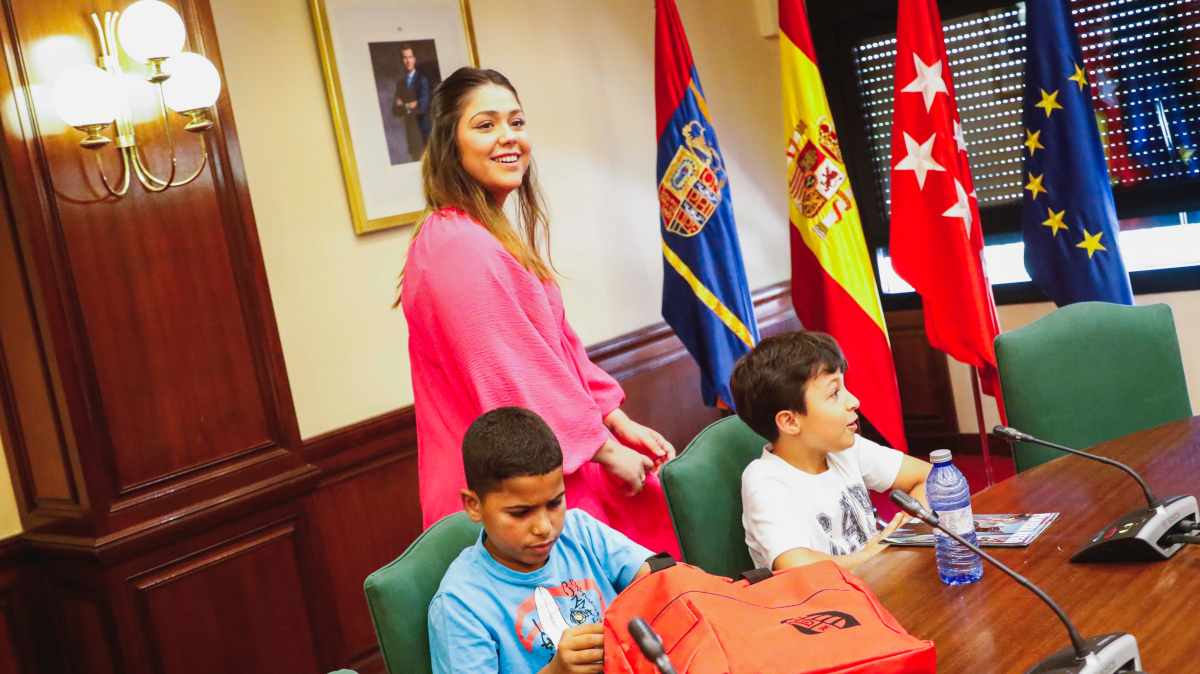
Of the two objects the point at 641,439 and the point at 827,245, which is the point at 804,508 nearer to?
the point at 641,439

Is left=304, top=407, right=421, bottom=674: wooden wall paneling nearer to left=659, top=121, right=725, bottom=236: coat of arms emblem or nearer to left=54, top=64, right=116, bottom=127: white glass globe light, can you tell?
left=54, top=64, right=116, bottom=127: white glass globe light

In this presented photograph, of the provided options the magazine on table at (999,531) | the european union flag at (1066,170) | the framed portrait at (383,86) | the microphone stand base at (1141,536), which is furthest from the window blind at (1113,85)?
the microphone stand base at (1141,536)

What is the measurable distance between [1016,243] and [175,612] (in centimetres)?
356

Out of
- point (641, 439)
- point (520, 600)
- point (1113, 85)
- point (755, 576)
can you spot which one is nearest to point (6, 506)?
point (641, 439)

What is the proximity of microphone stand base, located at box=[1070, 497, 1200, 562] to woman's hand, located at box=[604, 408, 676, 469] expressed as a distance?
2.76 ft

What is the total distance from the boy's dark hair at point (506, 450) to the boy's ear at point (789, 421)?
584 mm

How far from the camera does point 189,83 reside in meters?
2.80

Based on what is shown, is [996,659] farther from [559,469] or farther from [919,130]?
[919,130]

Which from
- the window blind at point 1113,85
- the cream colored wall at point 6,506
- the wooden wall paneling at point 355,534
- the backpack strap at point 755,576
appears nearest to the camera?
the backpack strap at point 755,576

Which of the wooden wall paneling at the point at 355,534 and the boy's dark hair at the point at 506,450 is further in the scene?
the wooden wall paneling at the point at 355,534

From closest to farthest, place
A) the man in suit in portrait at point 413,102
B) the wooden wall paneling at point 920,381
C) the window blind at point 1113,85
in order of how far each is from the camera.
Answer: the man in suit in portrait at point 413,102
the window blind at point 1113,85
the wooden wall paneling at point 920,381

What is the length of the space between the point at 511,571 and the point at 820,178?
2.65 metres

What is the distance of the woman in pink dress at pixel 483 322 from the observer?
206 cm

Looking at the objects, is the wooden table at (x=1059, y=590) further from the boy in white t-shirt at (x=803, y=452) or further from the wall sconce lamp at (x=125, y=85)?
the wall sconce lamp at (x=125, y=85)
